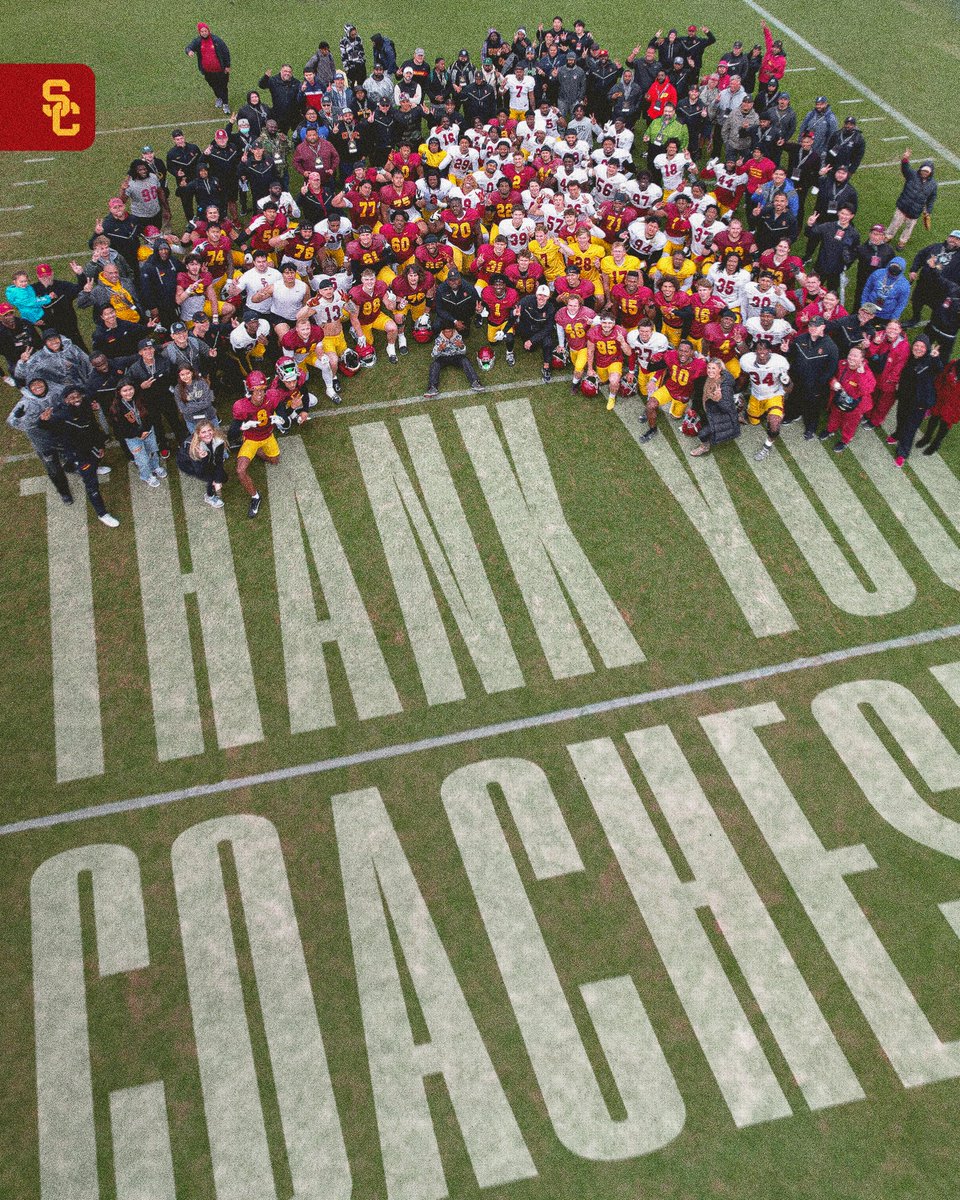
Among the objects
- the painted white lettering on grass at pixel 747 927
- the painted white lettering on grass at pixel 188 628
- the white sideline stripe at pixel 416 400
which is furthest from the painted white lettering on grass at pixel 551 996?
the white sideline stripe at pixel 416 400

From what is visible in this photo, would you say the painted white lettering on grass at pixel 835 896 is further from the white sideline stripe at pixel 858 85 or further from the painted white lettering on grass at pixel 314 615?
the white sideline stripe at pixel 858 85

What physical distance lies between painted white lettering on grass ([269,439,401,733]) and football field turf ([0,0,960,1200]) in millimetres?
52

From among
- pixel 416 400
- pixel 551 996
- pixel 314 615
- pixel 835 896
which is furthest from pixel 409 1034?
pixel 416 400

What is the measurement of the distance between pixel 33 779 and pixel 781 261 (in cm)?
1272

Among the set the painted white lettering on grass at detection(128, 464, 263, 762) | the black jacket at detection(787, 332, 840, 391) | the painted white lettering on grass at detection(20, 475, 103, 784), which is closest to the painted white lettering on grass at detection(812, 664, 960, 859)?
the black jacket at detection(787, 332, 840, 391)

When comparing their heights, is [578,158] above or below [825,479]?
above

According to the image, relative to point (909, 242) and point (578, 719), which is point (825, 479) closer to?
point (578, 719)

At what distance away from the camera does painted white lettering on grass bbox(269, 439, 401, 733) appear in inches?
432

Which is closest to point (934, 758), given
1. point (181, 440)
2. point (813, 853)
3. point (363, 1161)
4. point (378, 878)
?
point (813, 853)

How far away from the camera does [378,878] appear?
9.53 m

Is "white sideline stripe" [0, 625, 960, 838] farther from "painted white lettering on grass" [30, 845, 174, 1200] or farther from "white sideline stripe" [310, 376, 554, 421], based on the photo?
"white sideline stripe" [310, 376, 554, 421]

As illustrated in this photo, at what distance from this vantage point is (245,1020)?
867cm

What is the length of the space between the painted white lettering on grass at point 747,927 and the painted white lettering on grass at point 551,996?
43.6 inches

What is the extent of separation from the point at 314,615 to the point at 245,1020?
486 centimetres
